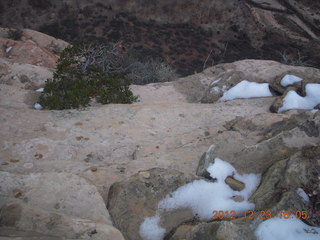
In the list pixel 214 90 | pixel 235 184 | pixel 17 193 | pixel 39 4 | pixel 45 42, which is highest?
pixel 235 184

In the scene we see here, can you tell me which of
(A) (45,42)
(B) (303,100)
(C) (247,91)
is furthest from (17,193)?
(A) (45,42)

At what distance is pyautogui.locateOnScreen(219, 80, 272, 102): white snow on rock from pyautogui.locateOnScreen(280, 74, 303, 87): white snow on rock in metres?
0.39

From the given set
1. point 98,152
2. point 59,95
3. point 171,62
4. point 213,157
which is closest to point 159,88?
point 59,95

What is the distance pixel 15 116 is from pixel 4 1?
2132cm

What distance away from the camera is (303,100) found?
20.7 feet

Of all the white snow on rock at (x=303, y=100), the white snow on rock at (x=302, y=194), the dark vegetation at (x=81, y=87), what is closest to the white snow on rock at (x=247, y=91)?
the white snow on rock at (x=303, y=100)

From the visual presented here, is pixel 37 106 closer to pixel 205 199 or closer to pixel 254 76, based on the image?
pixel 205 199

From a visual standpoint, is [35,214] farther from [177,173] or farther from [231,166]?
[231,166]

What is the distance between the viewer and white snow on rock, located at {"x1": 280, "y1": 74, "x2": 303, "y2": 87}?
7094 mm

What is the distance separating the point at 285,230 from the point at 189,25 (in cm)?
2432

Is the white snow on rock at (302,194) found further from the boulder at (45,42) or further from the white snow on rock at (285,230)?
the boulder at (45,42)

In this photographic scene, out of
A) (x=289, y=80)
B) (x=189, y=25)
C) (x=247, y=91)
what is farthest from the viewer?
(x=189, y=25)

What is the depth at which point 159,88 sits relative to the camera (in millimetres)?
8359

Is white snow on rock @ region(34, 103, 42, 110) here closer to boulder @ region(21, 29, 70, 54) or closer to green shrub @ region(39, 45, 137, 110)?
green shrub @ region(39, 45, 137, 110)
